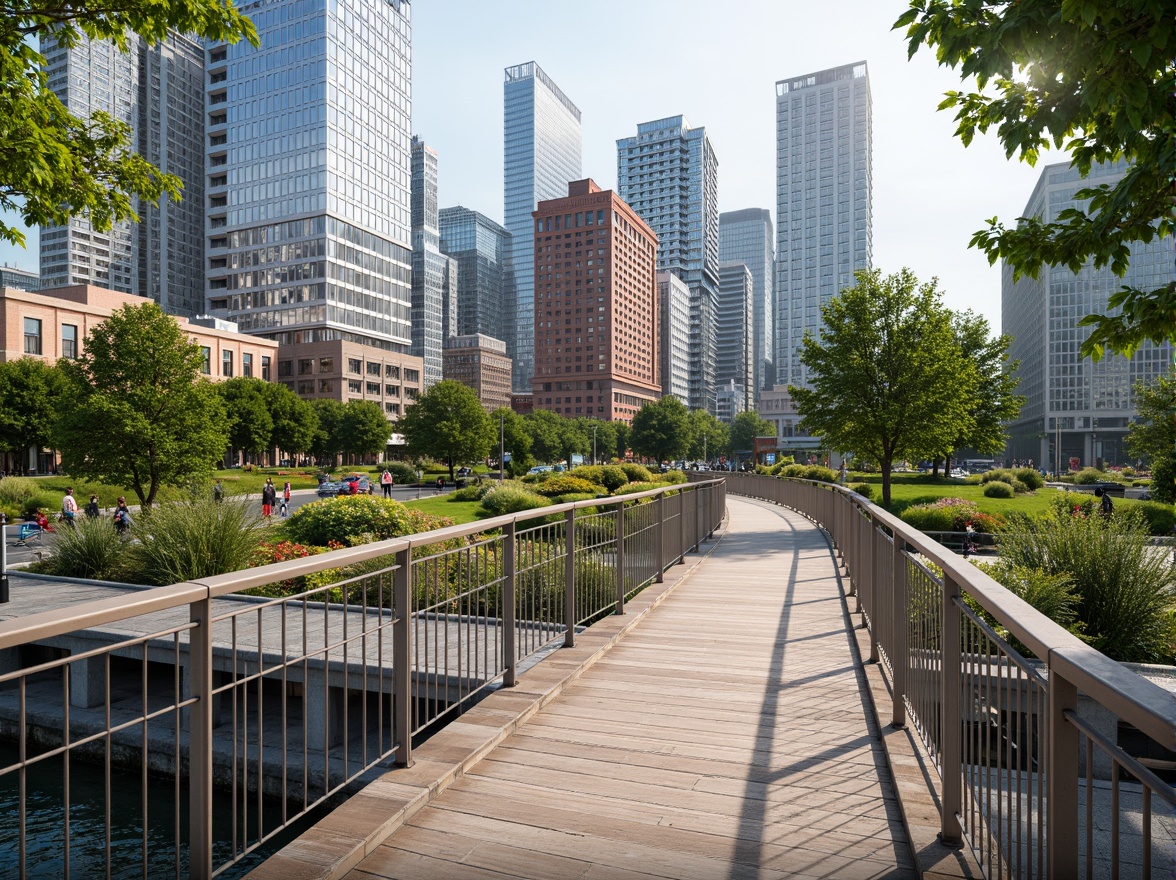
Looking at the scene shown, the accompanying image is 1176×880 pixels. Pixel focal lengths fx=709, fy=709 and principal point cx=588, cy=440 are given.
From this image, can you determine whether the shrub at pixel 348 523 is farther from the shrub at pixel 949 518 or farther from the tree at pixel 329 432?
the tree at pixel 329 432

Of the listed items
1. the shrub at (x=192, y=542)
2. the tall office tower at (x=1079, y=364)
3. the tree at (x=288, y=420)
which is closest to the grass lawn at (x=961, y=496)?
the shrub at (x=192, y=542)

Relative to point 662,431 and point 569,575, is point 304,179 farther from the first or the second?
point 569,575

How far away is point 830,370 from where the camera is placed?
28.2 m

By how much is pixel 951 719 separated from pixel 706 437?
125 metres

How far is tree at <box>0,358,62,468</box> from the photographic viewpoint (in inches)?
1790

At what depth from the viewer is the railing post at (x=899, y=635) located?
4383 mm

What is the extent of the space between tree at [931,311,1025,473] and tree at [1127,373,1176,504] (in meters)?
6.36

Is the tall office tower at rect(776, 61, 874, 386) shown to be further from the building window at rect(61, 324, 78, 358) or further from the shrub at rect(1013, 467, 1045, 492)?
the building window at rect(61, 324, 78, 358)

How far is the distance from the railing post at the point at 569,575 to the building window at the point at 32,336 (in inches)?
2731

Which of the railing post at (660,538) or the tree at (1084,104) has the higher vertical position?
the tree at (1084,104)

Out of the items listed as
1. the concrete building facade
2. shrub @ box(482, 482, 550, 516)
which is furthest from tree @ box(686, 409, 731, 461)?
shrub @ box(482, 482, 550, 516)

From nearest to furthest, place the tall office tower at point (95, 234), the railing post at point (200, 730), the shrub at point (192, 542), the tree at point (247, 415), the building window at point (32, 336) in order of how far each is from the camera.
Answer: the railing post at point (200, 730) → the shrub at point (192, 542) → the building window at point (32, 336) → the tree at point (247, 415) → the tall office tower at point (95, 234)

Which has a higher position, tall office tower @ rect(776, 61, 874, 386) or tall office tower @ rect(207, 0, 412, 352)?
tall office tower @ rect(776, 61, 874, 386)

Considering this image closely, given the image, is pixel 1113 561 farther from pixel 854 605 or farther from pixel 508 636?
pixel 508 636
